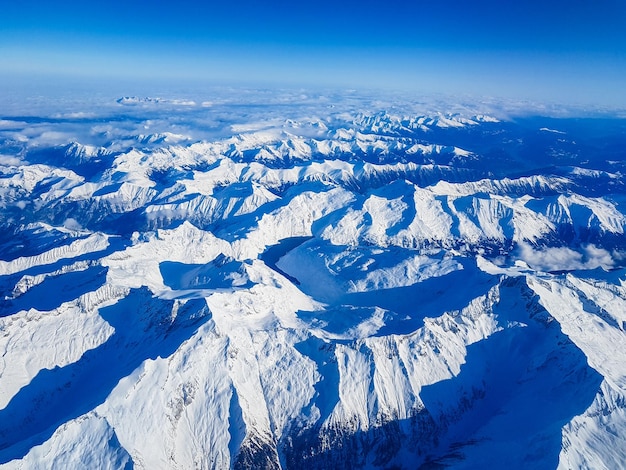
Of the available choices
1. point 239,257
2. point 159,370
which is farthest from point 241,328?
point 239,257

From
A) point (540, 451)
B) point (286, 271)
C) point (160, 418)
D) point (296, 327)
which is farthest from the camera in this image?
point (286, 271)

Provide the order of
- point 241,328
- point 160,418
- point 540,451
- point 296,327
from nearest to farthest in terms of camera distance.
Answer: point 540,451, point 160,418, point 241,328, point 296,327

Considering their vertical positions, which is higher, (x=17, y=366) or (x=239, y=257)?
(x=17, y=366)

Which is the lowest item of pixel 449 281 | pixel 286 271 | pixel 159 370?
pixel 286 271

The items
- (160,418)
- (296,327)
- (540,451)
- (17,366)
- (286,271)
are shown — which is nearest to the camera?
(540,451)

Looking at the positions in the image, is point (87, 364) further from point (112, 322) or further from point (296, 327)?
point (296, 327)

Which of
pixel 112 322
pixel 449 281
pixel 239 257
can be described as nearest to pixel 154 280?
pixel 112 322

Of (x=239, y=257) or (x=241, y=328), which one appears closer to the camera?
(x=241, y=328)

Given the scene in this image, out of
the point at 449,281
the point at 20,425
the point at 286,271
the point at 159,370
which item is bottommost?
the point at 286,271

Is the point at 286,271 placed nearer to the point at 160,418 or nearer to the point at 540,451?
the point at 160,418
